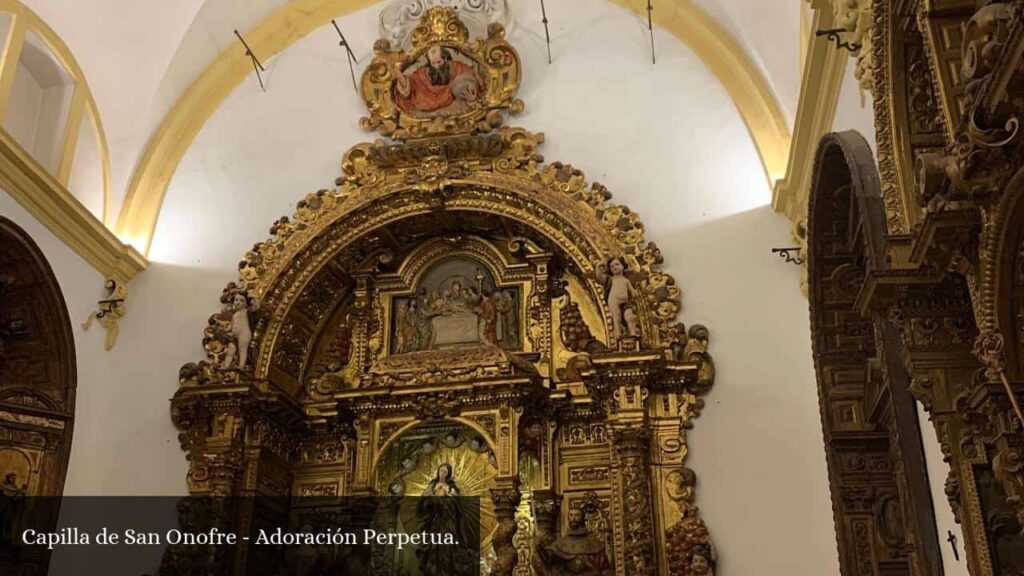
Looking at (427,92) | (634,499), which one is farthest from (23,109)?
(634,499)

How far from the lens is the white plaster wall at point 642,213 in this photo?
865 centimetres

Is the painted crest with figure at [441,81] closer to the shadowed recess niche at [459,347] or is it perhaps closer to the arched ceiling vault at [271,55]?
the shadowed recess niche at [459,347]

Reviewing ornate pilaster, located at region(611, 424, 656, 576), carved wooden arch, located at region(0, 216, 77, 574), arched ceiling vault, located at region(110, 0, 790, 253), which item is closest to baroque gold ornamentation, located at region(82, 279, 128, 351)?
carved wooden arch, located at region(0, 216, 77, 574)

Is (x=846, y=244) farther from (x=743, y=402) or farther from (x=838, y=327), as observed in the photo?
(x=743, y=402)

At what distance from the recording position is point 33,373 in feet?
31.7

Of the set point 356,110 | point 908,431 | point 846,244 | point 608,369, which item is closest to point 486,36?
point 356,110

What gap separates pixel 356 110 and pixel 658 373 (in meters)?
4.81

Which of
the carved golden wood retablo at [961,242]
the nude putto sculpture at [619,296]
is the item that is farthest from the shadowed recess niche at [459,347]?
the carved golden wood retablo at [961,242]

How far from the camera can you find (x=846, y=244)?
8.11 m

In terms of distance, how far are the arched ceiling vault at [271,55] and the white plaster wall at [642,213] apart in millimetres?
138

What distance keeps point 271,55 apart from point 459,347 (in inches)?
172

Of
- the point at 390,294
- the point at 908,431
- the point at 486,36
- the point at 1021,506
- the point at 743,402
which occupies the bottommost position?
the point at 1021,506

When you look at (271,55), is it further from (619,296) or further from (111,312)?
(619,296)
